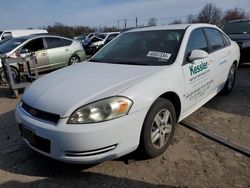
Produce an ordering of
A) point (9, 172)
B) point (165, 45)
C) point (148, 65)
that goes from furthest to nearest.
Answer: point (165, 45)
point (148, 65)
point (9, 172)

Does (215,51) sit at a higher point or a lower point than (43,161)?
higher

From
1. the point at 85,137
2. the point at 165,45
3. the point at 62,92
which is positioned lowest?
the point at 85,137

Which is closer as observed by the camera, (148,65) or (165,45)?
(148,65)

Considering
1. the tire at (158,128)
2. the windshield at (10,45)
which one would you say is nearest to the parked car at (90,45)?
the windshield at (10,45)

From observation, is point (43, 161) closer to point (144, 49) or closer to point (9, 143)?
point (9, 143)

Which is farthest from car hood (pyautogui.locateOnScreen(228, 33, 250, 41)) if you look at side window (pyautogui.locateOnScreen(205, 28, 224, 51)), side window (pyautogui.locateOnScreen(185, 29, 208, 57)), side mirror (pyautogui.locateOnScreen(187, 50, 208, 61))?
side mirror (pyautogui.locateOnScreen(187, 50, 208, 61))

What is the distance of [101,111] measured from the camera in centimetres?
270

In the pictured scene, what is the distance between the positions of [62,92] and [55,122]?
41 cm

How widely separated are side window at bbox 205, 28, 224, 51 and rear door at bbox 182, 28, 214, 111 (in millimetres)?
211

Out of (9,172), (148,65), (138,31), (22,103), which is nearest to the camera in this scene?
(9,172)

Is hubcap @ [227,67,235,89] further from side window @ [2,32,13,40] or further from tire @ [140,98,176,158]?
side window @ [2,32,13,40]

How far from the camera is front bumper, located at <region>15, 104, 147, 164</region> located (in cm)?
261

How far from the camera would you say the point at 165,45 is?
385cm

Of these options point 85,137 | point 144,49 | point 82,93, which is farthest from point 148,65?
point 85,137
